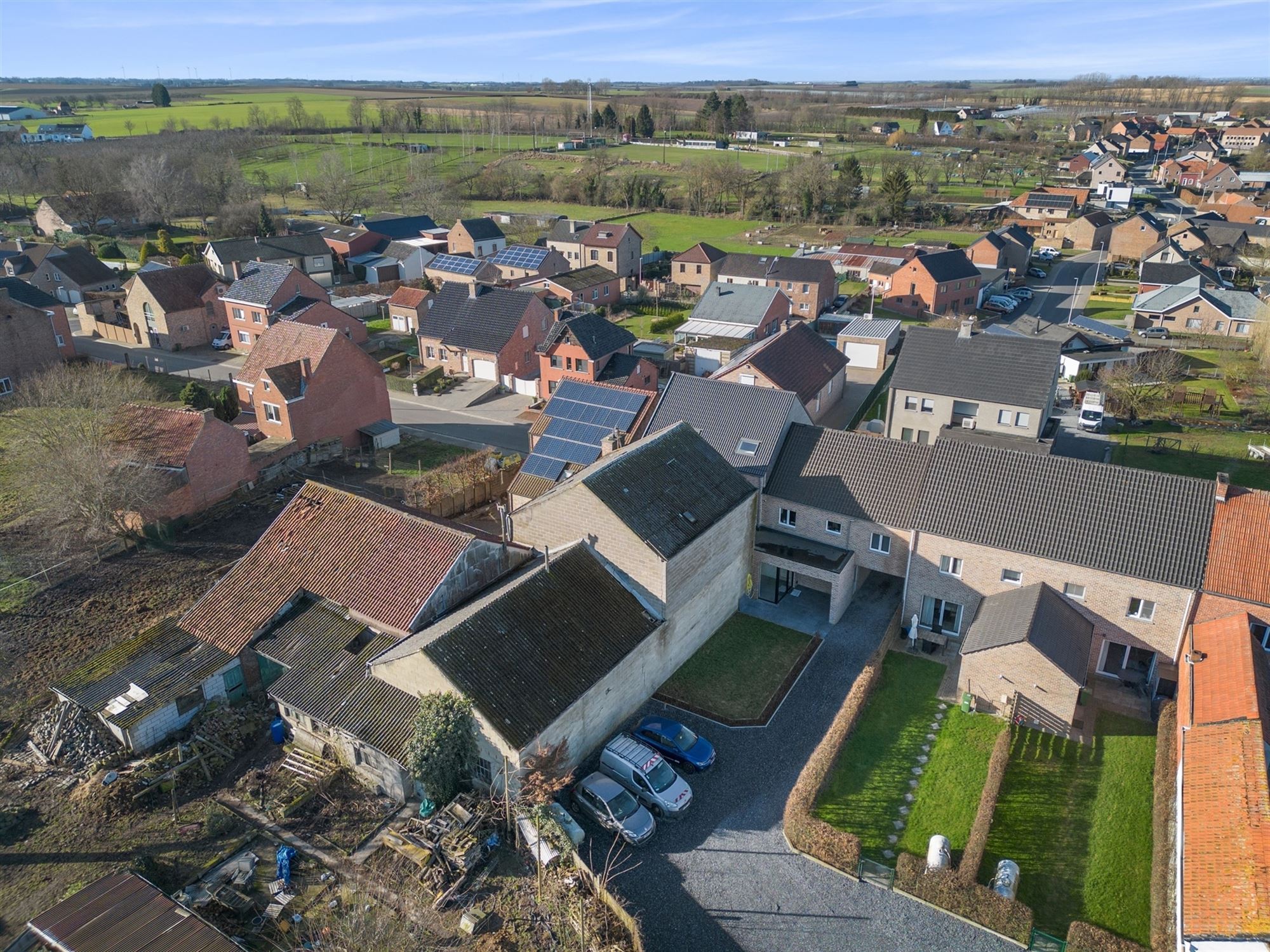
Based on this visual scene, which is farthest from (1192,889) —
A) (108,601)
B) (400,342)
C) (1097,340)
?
(400,342)

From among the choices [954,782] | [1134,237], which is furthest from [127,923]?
[1134,237]

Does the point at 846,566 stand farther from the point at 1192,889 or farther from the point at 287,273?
the point at 287,273

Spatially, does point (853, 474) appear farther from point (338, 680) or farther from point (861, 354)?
point (861, 354)

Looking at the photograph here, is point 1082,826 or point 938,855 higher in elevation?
point 938,855

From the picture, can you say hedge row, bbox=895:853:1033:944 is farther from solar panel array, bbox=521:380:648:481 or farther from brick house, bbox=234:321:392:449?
brick house, bbox=234:321:392:449

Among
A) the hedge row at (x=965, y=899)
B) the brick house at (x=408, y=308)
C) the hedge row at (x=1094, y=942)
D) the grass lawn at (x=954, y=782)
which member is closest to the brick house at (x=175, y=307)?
the brick house at (x=408, y=308)
